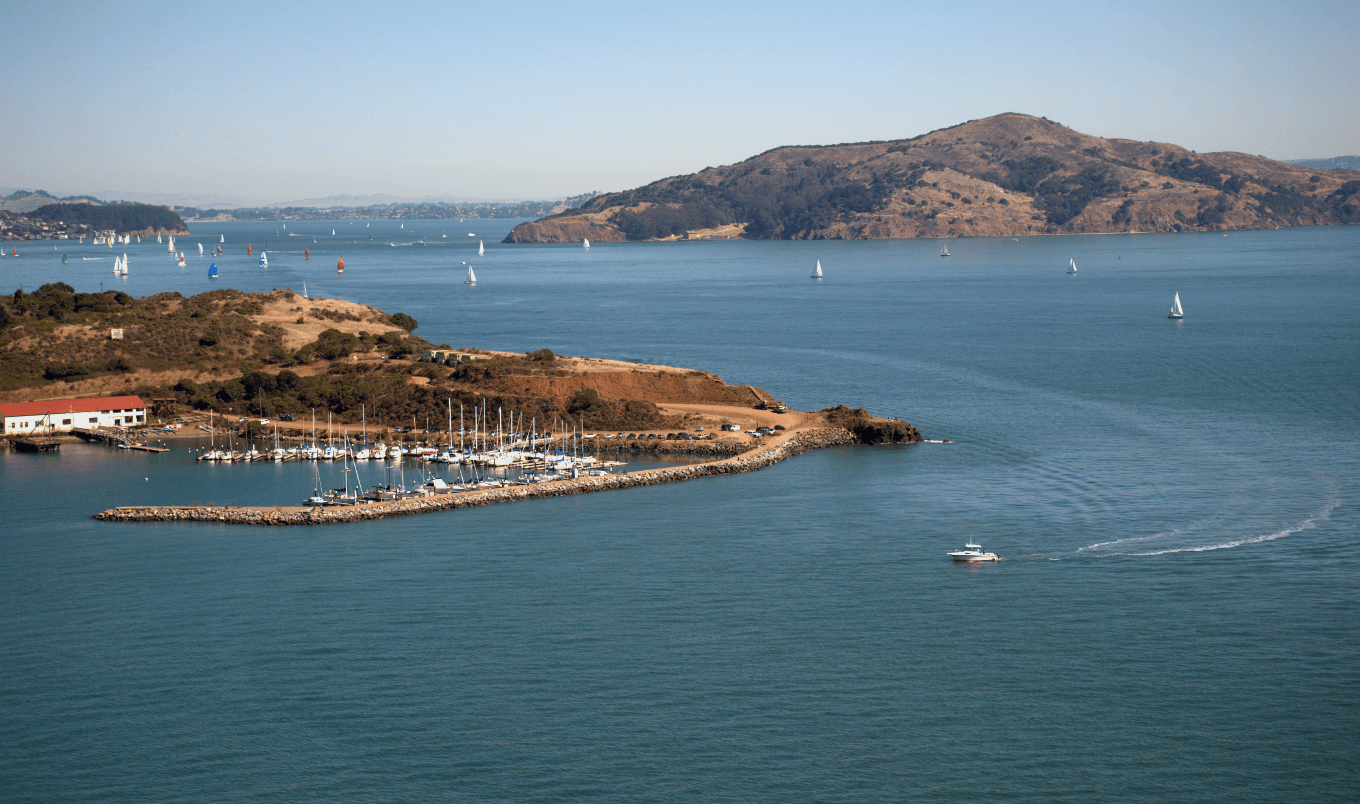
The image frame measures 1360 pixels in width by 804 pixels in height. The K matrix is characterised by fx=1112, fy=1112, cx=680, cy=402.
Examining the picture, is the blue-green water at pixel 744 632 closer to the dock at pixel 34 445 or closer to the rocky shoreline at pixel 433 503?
the rocky shoreline at pixel 433 503

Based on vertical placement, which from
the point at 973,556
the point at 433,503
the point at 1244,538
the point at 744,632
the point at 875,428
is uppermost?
the point at 875,428

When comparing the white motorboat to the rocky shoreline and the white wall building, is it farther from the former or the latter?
the white wall building

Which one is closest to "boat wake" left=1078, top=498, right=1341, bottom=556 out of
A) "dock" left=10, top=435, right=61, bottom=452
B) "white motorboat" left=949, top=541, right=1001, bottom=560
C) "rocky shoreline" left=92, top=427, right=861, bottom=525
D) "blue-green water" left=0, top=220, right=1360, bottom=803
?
"blue-green water" left=0, top=220, right=1360, bottom=803

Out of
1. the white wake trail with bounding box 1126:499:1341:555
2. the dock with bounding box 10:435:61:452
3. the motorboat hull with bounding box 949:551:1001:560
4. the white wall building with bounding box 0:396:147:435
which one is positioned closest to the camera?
the motorboat hull with bounding box 949:551:1001:560

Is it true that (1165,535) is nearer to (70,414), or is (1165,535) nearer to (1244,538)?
(1244,538)

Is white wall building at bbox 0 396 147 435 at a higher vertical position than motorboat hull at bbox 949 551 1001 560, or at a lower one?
higher

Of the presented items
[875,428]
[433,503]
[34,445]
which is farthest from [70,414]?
[875,428]

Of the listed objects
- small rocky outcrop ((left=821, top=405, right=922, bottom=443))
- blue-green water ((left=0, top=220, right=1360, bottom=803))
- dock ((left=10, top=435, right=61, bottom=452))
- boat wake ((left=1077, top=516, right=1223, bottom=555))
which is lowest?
blue-green water ((left=0, top=220, right=1360, bottom=803))
